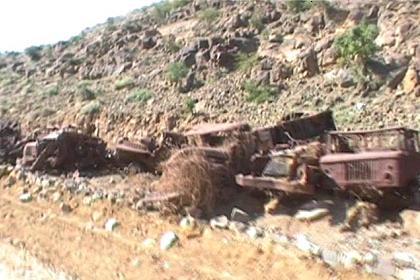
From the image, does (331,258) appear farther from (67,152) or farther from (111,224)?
(67,152)

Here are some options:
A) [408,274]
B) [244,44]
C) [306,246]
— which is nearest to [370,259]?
[408,274]

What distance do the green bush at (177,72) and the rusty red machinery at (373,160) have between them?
1826 cm

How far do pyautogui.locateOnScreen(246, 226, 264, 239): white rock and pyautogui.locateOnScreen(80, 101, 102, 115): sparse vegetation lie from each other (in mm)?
17117

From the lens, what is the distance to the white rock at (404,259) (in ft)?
22.2

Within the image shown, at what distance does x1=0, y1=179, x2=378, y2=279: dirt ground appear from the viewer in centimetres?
704

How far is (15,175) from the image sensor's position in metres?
13.6

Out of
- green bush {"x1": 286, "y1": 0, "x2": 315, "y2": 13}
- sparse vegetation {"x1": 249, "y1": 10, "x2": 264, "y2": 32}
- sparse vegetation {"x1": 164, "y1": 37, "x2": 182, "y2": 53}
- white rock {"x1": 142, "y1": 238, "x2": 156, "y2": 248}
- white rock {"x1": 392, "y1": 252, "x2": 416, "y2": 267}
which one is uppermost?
green bush {"x1": 286, "y1": 0, "x2": 315, "y2": 13}

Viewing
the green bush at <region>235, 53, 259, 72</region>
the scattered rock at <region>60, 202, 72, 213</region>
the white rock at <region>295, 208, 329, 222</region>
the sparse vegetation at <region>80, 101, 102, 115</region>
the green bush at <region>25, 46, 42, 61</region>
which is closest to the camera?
the white rock at <region>295, 208, 329, 222</region>

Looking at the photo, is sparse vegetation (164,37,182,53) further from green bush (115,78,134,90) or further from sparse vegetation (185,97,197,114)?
sparse vegetation (185,97,197,114)

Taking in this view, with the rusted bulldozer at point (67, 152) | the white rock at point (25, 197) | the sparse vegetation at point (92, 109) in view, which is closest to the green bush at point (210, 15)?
the sparse vegetation at point (92, 109)

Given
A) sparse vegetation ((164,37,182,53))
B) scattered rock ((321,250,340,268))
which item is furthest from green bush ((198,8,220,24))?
scattered rock ((321,250,340,268))

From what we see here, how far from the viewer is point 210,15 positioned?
35812 millimetres

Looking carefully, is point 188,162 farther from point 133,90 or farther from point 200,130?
point 133,90

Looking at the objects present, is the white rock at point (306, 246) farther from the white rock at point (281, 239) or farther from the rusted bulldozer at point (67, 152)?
the rusted bulldozer at point (67, 152)
